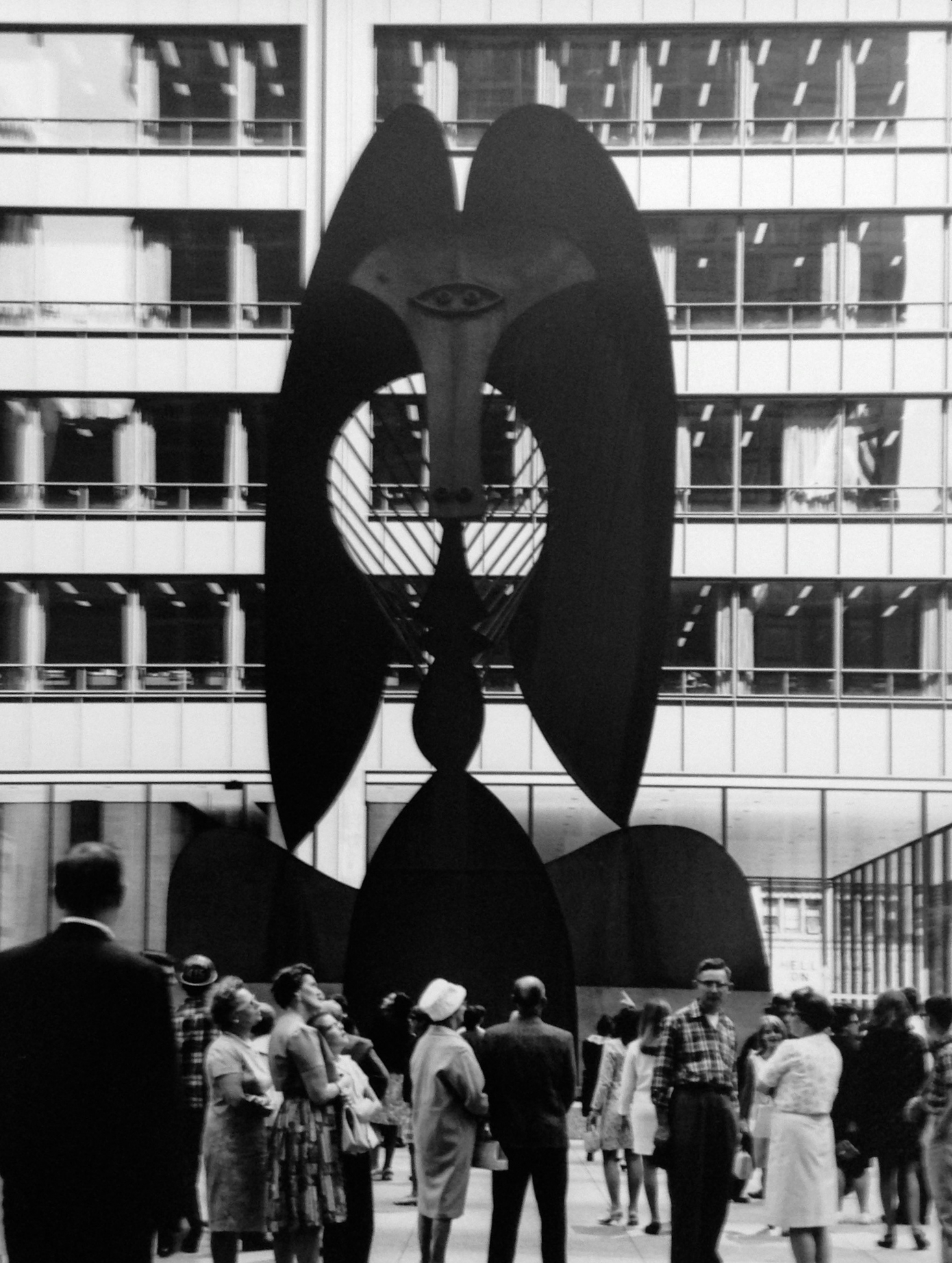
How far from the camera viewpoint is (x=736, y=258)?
3000cm

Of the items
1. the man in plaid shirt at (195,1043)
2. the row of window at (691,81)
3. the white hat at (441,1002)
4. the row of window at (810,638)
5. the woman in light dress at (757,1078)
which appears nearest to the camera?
the white hat at (441,1002)

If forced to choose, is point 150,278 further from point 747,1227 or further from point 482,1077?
point 482,1077

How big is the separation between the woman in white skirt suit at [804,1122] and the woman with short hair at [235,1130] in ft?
7.75

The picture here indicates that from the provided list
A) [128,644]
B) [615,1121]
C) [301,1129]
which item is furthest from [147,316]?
[301,1129]

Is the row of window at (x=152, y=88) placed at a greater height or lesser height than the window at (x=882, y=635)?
greater

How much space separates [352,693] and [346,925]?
156cm

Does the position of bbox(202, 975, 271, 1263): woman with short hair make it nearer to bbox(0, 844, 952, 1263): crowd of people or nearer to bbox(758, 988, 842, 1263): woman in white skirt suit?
bbox(0, 844, 952, 1263): crowd of people

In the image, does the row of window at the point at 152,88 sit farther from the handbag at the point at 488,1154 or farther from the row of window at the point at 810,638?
the handbag at the point at 488,1154

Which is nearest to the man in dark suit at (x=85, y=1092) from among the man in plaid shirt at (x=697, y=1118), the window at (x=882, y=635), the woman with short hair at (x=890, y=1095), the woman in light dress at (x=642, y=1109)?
the man in plaid shirt at (x=697, y=1118)

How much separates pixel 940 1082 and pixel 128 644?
68.5 ft

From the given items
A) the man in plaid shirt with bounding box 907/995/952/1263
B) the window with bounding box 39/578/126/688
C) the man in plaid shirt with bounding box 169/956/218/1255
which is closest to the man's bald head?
the man in plaid shirt with bounding box 169/956/218/1255

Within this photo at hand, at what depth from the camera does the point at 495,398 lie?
28969mm

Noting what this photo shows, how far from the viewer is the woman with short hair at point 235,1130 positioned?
9.37 m

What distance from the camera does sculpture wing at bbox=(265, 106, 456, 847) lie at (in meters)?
13.9
